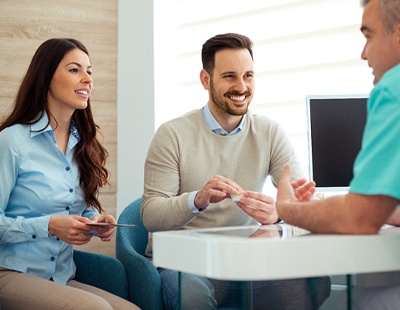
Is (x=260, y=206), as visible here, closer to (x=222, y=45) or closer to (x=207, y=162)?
(x=207, y=162)

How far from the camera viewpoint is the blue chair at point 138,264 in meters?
2.64

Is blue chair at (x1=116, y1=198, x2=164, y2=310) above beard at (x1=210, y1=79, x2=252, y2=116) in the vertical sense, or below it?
below

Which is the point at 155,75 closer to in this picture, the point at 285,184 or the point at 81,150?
the point at 81,150

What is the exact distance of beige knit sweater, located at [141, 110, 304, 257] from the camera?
2.89m

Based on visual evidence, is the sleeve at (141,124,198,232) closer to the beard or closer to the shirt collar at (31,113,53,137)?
the beard

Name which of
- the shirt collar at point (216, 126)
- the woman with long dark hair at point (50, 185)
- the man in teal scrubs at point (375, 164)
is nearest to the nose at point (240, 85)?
the shirt collar at point (216, 126)

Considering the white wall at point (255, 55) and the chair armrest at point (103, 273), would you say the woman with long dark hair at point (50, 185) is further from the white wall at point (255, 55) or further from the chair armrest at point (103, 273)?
the white wall at point (255, 55)

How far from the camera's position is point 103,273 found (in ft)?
9.23

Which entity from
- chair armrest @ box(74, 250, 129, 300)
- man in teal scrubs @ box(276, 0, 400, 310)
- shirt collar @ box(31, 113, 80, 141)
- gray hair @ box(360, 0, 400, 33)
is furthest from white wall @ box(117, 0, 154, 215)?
gray hair @ box(360, 0, 400, 33)

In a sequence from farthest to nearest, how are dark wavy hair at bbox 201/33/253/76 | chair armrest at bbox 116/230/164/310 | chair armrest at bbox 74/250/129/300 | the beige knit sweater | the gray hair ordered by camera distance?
dark wavy hair at bbox 201/33/253/76 → the beige knit sweater → chair armrest at bbox 74/250/129/300 → chair armrest at bbox 116/230/164/310 → the gray hair

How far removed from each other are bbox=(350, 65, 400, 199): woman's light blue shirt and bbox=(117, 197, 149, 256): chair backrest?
5.87 feet

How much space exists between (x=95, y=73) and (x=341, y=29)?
4.65 ft

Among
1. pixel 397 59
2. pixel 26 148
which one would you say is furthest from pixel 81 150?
pixel 397 59

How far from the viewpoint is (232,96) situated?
10.1 feet
